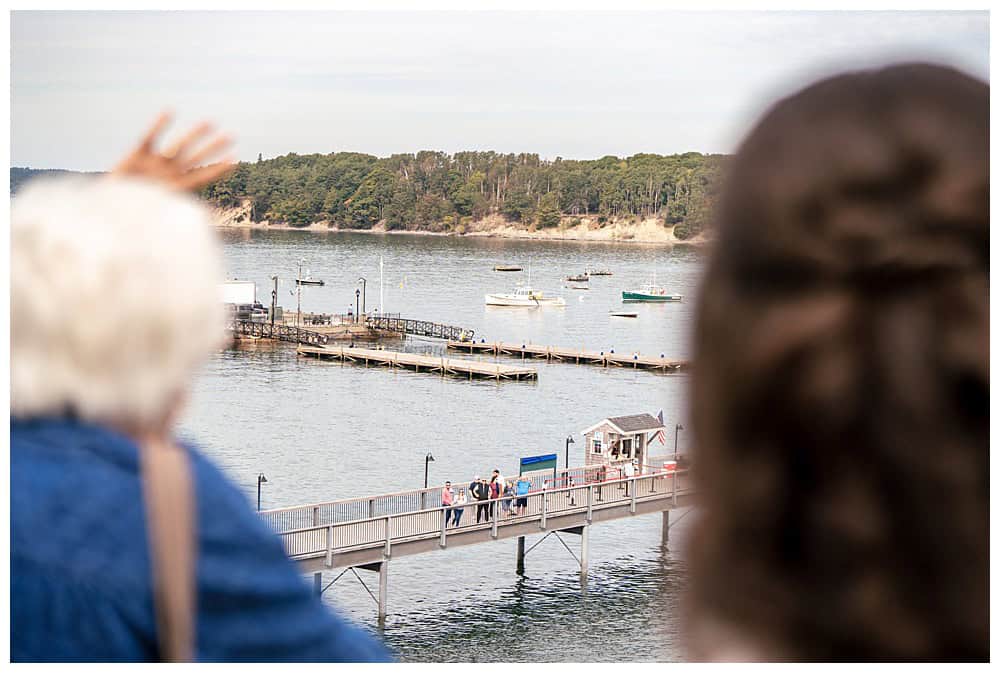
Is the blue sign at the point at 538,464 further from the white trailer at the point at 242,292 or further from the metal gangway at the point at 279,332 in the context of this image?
the white trailer at the point at 242,292

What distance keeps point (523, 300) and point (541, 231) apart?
7509 cm

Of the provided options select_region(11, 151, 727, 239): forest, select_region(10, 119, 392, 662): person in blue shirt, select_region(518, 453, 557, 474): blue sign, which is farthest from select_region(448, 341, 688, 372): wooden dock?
select_region(10, 119, 392, 662): person in blue shirt

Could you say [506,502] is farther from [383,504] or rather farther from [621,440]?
[621,440]

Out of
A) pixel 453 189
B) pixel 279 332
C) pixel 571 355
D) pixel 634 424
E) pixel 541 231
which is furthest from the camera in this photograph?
pixel 541 231

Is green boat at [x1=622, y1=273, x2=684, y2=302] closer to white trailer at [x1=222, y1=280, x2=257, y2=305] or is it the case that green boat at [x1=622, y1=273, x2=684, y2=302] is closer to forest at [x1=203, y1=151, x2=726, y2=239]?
forest at [x1=203, y1=151, x2=726, y2=239]

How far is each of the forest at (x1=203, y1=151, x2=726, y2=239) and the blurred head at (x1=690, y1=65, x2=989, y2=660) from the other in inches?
4766

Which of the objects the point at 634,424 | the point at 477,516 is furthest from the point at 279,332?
the point at 477,516

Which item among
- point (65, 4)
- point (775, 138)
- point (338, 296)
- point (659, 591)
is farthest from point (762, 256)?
point (338, 296)

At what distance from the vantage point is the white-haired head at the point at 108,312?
1.19 m

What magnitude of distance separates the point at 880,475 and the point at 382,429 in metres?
47.7

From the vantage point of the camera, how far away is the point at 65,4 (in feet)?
16.7

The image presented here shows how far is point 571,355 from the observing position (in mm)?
65812

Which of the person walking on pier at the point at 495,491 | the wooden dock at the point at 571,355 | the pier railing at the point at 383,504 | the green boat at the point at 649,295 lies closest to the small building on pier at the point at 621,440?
the pier railing at the point at 383,504

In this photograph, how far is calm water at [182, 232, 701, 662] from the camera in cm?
2475
